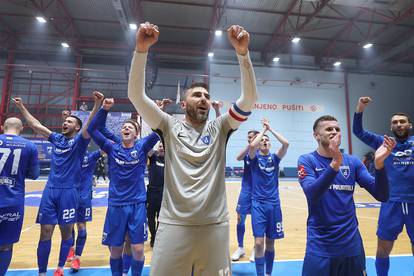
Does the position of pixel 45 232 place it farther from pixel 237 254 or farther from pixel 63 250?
pixel 237 254

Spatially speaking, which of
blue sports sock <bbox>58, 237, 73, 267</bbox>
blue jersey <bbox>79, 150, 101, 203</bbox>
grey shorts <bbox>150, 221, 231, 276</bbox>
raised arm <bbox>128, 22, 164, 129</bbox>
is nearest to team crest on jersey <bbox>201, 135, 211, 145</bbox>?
raised arm <bbox>128, 22, 164, 129</bbox>

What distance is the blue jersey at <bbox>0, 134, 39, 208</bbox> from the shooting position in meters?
3.36

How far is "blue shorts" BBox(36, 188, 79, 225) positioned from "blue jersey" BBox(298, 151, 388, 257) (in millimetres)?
3206

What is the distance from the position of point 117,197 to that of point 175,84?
17.8m

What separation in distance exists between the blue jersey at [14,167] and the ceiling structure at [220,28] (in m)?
12.1

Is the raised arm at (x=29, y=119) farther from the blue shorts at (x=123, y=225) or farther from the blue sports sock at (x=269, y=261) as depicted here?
the blue sports sock at (x=269, y=261)

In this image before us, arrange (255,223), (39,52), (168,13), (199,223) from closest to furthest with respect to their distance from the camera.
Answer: (199,223) < (255,223) < (168,13) < (39,52)

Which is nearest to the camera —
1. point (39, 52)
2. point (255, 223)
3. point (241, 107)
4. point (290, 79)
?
point (241, 107)

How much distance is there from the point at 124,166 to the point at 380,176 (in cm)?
286

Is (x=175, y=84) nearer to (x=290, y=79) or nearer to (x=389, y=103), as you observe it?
(x=290, y=79)

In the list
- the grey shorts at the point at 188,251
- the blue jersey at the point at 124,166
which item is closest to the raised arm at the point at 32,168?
the blue jersey at the point at 124,166

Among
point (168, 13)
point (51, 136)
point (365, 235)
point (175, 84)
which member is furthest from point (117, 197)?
point (175, 84)

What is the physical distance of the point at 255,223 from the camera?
13.8ft

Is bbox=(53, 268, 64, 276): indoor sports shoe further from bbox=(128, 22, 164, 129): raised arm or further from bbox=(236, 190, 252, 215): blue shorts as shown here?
bbox=(128, 22, 164, 129): raised arm
